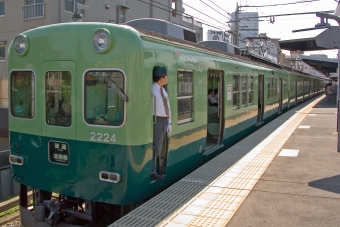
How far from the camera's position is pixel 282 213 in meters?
4.21

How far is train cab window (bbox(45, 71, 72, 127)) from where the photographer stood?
4.82m

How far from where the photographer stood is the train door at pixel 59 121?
15.6ft

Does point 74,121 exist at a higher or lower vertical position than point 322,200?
higher

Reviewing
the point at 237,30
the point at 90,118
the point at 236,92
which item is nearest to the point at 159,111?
the point at 90,118

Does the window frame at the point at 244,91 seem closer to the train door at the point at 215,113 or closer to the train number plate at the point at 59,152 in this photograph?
the train door at the point at 215,113

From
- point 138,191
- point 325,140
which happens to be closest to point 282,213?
point 138,191

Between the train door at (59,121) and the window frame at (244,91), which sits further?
the window frame at (244,91)

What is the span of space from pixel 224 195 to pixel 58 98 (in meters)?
2.46

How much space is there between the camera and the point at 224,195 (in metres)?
4.83

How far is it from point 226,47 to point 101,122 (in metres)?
6.08

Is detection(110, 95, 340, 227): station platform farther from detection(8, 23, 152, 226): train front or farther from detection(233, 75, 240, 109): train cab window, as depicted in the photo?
detection(233, 75, 240, 109): train cab window

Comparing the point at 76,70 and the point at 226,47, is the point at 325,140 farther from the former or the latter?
the point at 76,70

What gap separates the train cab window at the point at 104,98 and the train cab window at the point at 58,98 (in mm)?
295

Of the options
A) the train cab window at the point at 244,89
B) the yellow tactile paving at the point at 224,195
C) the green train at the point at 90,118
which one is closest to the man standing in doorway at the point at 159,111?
the green train at the point at 90,118
